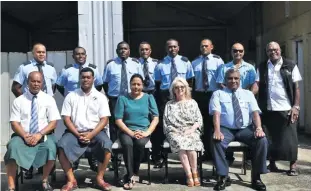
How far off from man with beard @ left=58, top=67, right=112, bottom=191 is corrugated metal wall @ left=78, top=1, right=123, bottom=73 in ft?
6.54

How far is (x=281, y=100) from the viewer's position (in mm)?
5793

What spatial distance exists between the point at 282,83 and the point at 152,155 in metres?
2.07

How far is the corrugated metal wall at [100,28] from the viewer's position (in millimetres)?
7246

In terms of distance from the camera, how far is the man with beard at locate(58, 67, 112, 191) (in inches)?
198

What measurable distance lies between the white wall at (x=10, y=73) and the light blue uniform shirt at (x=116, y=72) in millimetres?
1799

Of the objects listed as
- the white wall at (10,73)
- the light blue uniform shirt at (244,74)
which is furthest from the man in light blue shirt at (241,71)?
the white wall at (10,73)

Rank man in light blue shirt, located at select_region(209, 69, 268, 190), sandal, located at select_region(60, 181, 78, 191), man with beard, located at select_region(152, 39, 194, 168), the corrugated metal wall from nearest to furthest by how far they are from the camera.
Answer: sandal, located at select_region(60, 181, 78, 191)
man in light blue shirt, located at select_region(209, 69, 268, 190)
man with beard, located at select_region(152, 39, 194, 168)
the corrugated metal wall

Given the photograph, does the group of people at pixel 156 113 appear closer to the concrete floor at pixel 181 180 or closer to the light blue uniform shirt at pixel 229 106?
the light blue uniform shirt at pixel 229 106

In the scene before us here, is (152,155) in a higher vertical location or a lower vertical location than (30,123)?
lower

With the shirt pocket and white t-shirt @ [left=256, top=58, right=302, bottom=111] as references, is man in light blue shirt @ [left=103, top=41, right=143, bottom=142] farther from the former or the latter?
white t-shirt @ [left=256, top=58, right=302, bottom=111]

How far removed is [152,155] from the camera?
6250mm

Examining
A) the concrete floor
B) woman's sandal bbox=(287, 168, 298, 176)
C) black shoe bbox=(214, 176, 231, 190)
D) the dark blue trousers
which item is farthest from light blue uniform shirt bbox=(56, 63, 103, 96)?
woman's sandal bbox=(287, 168, 298, 176)

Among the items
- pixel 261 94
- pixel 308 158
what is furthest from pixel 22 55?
pixel 308 158

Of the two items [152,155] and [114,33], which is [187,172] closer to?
[152,155]
